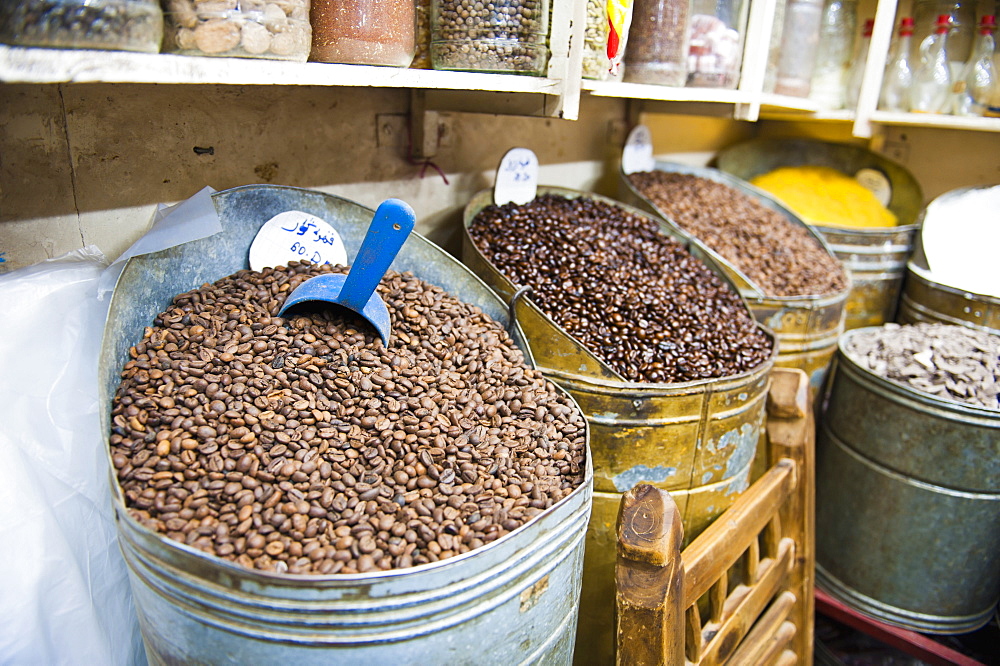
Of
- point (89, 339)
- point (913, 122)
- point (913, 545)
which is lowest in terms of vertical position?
point (913, 545)

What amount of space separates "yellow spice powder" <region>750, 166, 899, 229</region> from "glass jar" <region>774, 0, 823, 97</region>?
413 millimetres

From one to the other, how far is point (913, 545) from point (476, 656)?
5.09ft

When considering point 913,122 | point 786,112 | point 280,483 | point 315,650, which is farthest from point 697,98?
point 315,650

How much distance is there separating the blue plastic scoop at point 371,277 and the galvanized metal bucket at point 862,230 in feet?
5.89

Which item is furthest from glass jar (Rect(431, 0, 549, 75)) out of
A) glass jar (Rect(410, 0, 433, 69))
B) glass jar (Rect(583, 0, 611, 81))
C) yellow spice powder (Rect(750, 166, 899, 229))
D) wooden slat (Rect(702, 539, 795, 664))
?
yellow spice powder (Rect(750, 166, 899, 229))

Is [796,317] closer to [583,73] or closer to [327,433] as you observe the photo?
[583,73]

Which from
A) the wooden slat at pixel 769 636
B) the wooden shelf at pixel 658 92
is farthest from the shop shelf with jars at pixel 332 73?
the wooden slat at pixel 769 636

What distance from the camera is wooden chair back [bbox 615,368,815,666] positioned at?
33.4 inches

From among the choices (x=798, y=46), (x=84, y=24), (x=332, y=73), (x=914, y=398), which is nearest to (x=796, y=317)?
(x=914, y=398)

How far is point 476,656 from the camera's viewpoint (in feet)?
2.47

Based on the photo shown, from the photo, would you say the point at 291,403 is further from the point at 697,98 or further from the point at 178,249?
the point at 697,98

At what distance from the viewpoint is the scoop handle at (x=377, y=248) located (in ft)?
3.13

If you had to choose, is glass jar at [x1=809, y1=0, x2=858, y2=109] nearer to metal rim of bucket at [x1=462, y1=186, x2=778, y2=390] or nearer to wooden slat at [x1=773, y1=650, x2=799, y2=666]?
metal rim of bucket at [x1=462, y1=186, x2=778, y2=390]

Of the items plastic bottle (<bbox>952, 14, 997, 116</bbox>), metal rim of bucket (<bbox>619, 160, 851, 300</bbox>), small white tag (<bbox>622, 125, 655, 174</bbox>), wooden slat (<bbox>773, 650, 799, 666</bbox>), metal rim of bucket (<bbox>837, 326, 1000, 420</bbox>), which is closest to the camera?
wooden slat (<bbox>773, 650, 799, 666</bbox>)
